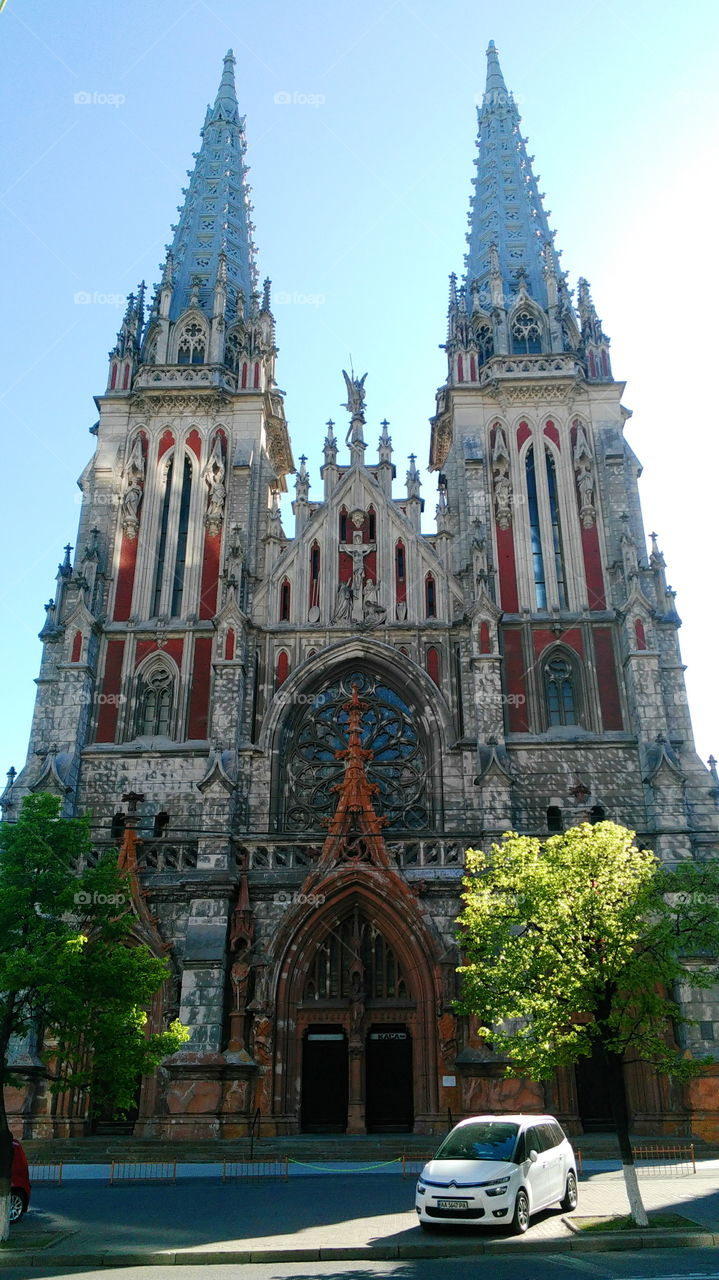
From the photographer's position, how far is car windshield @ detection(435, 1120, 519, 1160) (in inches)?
524

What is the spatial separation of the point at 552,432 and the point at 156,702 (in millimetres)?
17111

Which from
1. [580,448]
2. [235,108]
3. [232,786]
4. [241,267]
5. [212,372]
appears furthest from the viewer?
[235,108]

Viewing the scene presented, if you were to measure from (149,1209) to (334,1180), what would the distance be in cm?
495

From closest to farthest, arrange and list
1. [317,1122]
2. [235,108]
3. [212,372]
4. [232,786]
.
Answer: [317,1122] < [232,786] < [212,372] < [235,108]

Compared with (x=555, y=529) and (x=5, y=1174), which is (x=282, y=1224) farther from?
(x=555, y=529)

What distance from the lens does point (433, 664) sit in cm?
3162

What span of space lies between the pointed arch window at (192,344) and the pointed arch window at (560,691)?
18.4m

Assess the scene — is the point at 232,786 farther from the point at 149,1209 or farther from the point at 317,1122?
the point at 149,1209

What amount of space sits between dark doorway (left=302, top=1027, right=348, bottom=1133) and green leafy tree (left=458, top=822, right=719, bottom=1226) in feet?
33.7

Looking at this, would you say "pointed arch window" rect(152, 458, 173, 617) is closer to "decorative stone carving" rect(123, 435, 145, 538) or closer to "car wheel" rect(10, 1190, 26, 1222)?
"decorative stone carving" rect(123, 435, 145, 538)

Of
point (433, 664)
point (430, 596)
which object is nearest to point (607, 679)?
point (433, 664)

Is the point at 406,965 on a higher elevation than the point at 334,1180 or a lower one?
higher

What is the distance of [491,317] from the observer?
39000mm

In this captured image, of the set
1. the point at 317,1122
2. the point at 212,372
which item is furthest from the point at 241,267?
the point at 317,1122
